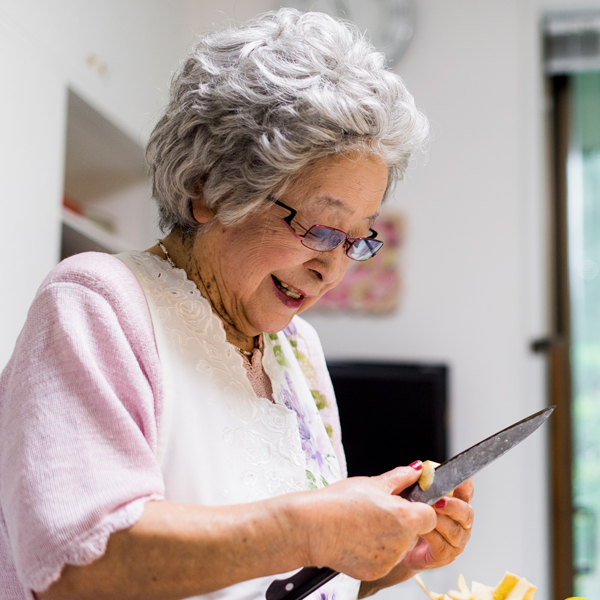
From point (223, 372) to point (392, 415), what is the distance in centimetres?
159

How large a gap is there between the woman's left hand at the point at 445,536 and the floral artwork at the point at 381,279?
1680 millimetres

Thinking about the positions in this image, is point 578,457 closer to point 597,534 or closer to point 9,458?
point 597,534

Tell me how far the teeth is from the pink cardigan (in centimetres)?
23

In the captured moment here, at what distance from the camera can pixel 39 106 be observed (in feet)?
5.02

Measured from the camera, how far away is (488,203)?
→ 2.47 m

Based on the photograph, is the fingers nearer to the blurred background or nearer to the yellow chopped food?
the yellow chopped food

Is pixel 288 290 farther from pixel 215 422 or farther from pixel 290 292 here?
pixel 215 422

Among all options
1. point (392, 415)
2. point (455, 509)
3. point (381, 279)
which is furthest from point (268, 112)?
point (381, 279)

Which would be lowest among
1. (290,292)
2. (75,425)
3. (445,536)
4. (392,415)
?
(392,415)

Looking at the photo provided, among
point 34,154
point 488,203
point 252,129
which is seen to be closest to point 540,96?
point 488,203

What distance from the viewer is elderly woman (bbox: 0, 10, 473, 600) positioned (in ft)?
1.80

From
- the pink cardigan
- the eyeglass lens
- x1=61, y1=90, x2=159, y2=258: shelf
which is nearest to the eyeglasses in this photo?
the eyeglass lens

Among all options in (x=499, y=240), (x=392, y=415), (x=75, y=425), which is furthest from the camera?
(x=499, y=240)

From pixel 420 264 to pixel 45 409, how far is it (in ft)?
6.81
